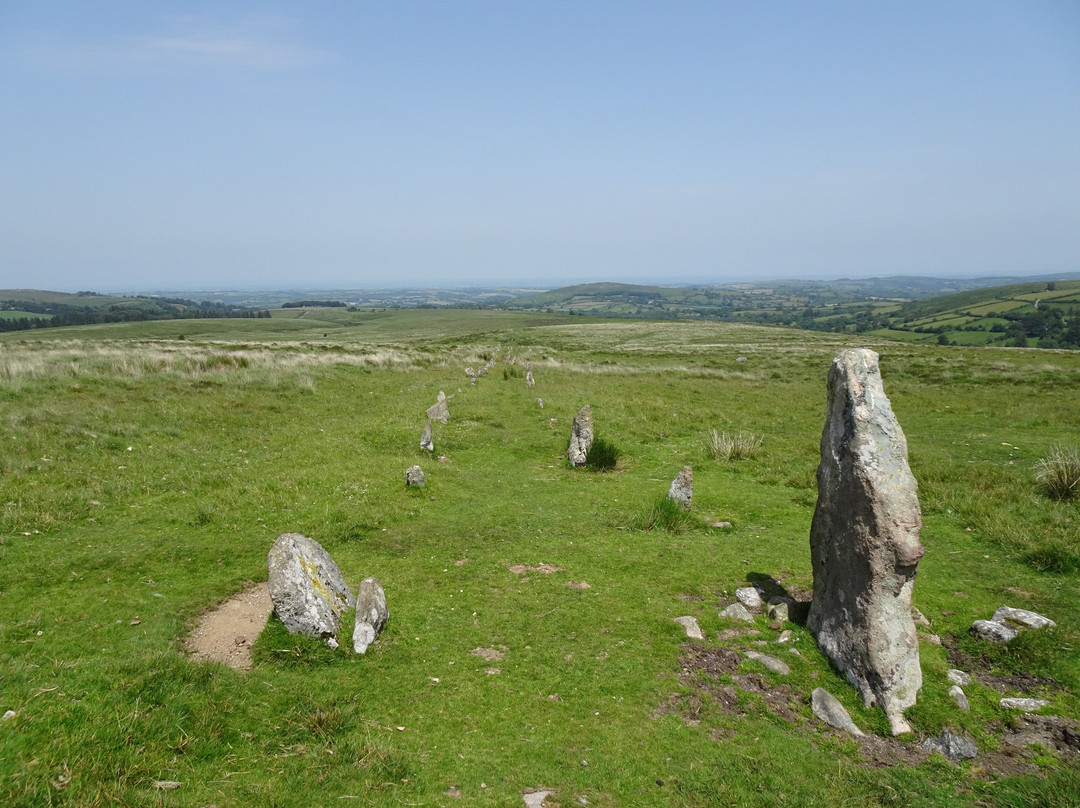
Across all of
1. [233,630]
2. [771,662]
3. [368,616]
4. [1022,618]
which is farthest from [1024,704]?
[233,630]

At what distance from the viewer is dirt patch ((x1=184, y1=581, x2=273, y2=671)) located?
24.1 feet

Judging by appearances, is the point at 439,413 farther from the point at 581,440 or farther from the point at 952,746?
the point at 952,746

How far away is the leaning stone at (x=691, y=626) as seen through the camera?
26.8 ft

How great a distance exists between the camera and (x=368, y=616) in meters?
7.73

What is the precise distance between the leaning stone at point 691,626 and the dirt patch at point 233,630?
A: 6152mm

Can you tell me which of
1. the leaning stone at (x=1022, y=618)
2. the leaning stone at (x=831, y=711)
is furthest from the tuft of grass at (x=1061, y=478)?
the leaning stone at (x=831, y=711)

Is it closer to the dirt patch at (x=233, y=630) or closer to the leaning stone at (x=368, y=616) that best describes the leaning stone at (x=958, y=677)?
the leaning stone at (x=368, y=616)

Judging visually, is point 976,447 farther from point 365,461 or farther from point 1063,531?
point 365,461

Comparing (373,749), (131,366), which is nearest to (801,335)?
(131,366)

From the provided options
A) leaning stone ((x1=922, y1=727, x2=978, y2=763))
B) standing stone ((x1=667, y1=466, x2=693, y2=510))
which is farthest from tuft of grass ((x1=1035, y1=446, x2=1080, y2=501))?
leaning stone ((x1=922, y1=727, x2=978, y2=763))

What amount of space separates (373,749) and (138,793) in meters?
1.98

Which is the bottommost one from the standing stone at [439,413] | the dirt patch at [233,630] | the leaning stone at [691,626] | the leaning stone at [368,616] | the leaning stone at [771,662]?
the leaning stone at [771,662]

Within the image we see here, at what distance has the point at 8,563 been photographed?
9.13 m

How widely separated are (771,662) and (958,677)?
234 centimetres
